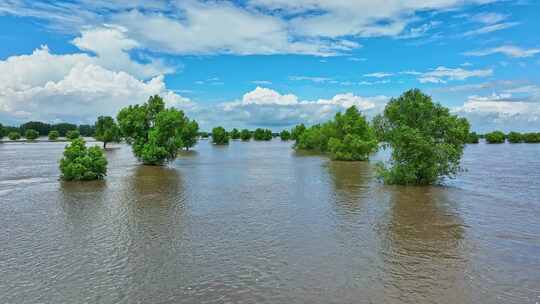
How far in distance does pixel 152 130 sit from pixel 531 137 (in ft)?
599

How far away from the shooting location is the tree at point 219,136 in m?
162

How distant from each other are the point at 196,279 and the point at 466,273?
36.4ft

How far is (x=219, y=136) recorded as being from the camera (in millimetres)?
163000

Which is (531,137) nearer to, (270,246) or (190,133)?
(190,133)

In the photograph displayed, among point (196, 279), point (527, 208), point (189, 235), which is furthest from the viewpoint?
point (527, 208)

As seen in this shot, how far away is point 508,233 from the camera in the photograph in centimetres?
2114

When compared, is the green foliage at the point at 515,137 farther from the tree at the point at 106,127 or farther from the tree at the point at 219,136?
the tree at the point at 106,127

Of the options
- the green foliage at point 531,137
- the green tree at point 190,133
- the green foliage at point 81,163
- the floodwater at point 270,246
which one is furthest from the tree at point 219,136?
the green foliage at point 531,137

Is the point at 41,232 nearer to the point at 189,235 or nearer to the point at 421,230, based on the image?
the point at 189,235

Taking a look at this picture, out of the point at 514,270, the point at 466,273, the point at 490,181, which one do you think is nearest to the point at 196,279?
the point at 466,273

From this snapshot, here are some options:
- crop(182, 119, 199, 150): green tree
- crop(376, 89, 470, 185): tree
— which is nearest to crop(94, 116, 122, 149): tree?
crop(182, 119, 199, 150): green tree

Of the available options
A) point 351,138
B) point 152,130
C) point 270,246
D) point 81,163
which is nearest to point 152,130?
point 152,130

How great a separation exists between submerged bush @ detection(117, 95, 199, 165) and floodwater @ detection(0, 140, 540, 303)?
23908 millimetres

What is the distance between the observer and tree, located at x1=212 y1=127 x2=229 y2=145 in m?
162
